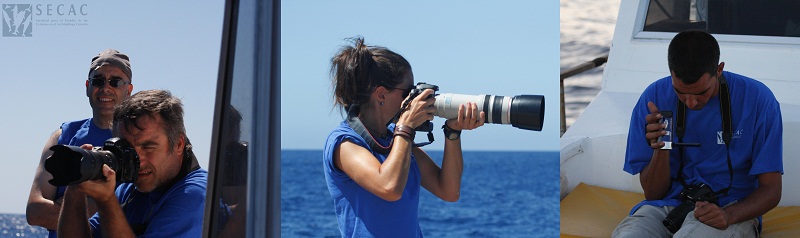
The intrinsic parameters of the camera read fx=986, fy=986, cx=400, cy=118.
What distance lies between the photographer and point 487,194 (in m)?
36.2

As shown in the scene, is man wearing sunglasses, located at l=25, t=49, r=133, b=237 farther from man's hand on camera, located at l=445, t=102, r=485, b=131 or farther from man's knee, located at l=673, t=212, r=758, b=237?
man's knee, located at l=673, t=212, r=758, b=237

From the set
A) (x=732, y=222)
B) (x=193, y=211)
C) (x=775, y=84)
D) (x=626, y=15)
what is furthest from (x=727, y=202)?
(x=193, y=211)

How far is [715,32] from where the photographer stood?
9.69 ft

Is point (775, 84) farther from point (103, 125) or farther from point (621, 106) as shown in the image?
point (103, 125)

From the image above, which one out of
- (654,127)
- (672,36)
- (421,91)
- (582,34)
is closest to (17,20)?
(421,91)

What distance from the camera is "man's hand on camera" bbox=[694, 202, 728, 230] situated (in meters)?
2.23

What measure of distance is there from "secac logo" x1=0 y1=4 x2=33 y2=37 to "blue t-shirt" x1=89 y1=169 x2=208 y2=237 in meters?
0.33

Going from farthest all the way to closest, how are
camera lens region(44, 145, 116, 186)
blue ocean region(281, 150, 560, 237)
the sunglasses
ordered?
blue ocean region(281, 150, 560, 237) → the sunglasses → camera lens region(44, 145, 116, 186)

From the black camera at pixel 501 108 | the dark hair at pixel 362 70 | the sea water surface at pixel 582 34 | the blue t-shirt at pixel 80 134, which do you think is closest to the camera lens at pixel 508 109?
the black camera at pixel 501 108

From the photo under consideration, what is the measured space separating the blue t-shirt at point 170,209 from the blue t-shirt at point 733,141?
1.22 metres

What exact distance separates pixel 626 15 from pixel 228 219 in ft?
6.68

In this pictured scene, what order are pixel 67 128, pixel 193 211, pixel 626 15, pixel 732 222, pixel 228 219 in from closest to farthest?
pixel 228 219 → pixel 193 211 → pixel 67 128 → pixel 732 222 → pixel 626 15

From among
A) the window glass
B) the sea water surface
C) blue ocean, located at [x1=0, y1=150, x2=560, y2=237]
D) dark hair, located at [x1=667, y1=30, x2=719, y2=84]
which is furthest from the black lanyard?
blue ocean, located at [x1=0, y1=150, x2=560, y2=237]

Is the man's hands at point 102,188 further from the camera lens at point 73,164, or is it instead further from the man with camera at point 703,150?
the man with camera at point 703,150
